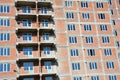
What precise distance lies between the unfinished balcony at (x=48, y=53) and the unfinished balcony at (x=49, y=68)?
1080 millimetres

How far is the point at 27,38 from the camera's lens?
44.2 meters

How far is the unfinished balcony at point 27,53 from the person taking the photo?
137 feet

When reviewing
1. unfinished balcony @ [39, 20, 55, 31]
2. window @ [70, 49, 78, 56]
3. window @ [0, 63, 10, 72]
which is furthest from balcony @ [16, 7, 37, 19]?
window @ [70, 49, 78, 56]

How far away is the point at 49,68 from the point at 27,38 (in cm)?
742

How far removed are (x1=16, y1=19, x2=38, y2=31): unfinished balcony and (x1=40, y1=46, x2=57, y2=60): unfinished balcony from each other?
4615mm

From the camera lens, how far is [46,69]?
4259 cm

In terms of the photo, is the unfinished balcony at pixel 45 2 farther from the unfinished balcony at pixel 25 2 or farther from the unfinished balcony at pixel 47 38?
the unfinished balcony at pixel 47 38

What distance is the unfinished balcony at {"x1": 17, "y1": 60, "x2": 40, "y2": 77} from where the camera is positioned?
1611 inches

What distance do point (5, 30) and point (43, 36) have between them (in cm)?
762

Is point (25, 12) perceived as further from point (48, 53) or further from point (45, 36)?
point (48, 53)

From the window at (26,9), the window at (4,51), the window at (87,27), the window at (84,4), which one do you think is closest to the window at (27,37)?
the window at (4,51)

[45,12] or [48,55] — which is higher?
[45,12]

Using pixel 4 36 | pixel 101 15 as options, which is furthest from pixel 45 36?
pixel 101 15

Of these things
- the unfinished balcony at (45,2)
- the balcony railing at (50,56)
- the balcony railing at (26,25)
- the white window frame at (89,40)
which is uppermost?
the unfinished balcony at (45,2)
